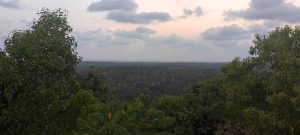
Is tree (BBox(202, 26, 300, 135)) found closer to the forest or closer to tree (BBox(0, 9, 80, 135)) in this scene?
the forest

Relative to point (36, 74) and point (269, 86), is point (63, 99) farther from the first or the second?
point (269, 86)

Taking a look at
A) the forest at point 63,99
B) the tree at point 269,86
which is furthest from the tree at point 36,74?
the tree at point 269,86

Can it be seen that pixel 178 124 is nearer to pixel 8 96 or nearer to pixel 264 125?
pixel 264 125

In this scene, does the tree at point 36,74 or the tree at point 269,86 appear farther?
the tree at point 269,86

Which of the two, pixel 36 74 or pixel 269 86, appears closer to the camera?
pixel 36 74

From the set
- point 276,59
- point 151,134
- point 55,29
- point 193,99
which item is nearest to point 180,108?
point 193,99

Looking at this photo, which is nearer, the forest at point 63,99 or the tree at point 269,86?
the forest at point 63,99

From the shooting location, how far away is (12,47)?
16.2m

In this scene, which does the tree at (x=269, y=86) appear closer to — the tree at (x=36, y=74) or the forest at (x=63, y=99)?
the forest at (x=63, y=99)

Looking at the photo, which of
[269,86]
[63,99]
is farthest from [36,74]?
[269,86]

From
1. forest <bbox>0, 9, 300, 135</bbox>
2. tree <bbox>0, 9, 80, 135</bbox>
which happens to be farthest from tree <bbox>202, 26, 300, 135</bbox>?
tree <bbox>0, 9, 80, 135</bbox>

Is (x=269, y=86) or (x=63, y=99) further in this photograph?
(x=269, y=86)

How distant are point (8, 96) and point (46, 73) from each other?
5.54 ft

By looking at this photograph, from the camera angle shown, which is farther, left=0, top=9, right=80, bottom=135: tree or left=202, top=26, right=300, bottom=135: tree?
left=202, top=26, right=300, bottom=135: tree
